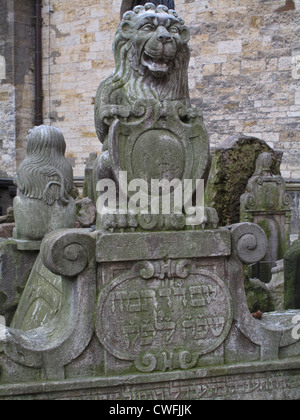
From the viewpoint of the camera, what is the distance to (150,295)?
3.31 m

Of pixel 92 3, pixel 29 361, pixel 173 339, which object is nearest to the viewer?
pixel 29 361

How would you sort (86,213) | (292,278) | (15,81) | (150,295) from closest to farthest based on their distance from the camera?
(150,295) < (292,278) < (86,213) < (15,81)

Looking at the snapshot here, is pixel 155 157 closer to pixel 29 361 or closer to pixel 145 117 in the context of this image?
pixel 145 117

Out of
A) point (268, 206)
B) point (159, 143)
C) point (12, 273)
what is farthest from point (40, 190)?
point (268, 206)

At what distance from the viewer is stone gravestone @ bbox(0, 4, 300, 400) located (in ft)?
10.4

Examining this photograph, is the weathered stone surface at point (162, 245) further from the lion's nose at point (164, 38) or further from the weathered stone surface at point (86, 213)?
the weathered stone surface at point (86, 213)

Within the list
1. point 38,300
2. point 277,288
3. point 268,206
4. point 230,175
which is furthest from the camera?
point 268,206

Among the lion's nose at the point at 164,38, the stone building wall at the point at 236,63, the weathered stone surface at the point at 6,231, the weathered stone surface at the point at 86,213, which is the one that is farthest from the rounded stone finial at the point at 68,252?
the stone building wall at the point at 236,63

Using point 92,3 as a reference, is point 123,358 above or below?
below

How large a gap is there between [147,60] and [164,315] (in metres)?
1.43

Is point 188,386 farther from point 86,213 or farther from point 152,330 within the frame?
point 86,213

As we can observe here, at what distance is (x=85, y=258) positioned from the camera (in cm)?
318

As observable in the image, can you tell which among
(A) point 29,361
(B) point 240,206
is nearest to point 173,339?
(A) point 29,361

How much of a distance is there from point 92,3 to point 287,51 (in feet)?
17.3
